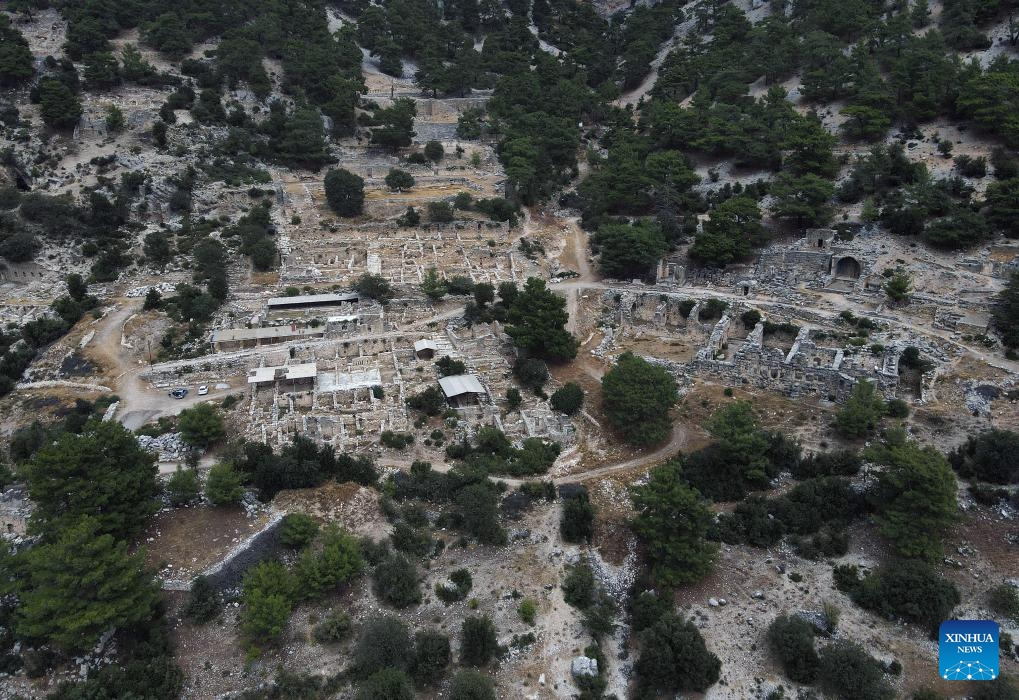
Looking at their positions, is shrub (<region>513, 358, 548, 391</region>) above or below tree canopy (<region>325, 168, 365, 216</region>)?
below

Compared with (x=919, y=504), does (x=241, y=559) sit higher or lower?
lower

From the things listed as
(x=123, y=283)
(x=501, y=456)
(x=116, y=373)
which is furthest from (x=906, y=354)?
(x=123, y=283)

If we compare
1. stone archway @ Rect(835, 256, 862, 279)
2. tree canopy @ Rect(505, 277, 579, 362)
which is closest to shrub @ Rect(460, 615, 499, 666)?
tree canopy @ Rect(505, 277, 579, 362)

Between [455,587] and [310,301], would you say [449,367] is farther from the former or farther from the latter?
[455,587]

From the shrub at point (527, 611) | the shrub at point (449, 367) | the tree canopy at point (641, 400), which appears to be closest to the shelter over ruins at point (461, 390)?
the shrub at point (449, 367)

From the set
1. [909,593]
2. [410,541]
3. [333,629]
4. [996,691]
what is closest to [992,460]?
[909,593]

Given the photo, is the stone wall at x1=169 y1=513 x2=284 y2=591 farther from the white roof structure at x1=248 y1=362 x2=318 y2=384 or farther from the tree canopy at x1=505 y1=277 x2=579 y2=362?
the tree canopy at x1=505 y1=277 x2=579 y2=362
